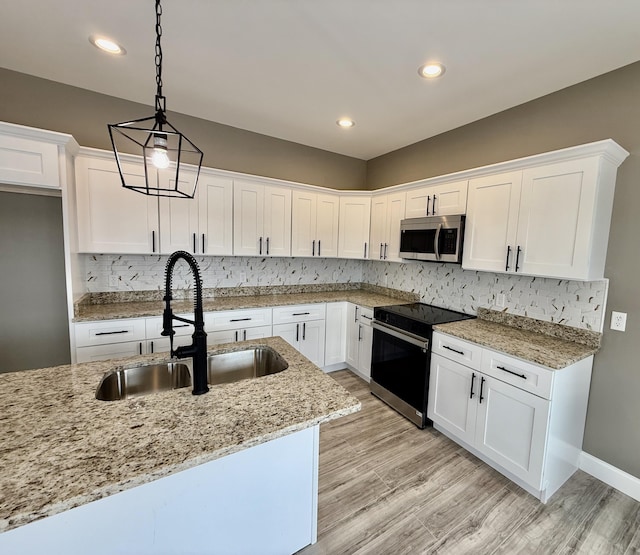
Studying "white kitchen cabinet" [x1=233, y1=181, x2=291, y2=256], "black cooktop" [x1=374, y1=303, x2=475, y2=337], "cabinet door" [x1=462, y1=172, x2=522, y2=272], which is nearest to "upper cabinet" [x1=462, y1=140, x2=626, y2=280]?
"cabinet door" [x1=462, y1=172, x2=522, y2=272]

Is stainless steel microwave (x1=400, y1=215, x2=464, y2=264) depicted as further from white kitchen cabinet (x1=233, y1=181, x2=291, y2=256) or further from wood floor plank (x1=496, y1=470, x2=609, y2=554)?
wood floor plank (x1=496, y1=470, x2=609, y2=554)

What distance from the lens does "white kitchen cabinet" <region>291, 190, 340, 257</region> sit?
350cm

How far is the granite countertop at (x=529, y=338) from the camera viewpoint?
1.88 m

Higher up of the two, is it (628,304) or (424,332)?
(628,304)

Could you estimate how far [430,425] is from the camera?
2.62m

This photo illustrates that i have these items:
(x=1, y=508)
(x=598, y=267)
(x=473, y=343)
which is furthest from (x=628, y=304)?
(x=1, y=508)

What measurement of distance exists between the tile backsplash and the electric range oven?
281 millimetres

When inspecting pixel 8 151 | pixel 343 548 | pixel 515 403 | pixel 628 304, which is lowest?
pixel 343 548

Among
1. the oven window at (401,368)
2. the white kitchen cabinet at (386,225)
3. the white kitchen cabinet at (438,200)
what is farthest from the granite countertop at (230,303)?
the white kitchen cabinet at (438,200)

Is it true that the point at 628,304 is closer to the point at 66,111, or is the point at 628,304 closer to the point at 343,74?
the point at 343,74

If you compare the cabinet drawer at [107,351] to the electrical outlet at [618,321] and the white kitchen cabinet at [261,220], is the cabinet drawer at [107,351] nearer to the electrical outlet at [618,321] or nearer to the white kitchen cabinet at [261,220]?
the white kitchen cabinet at [261,220]

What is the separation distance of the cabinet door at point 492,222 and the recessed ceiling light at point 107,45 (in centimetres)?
281

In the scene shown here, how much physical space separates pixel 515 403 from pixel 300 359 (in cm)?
147

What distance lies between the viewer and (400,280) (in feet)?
12.3
